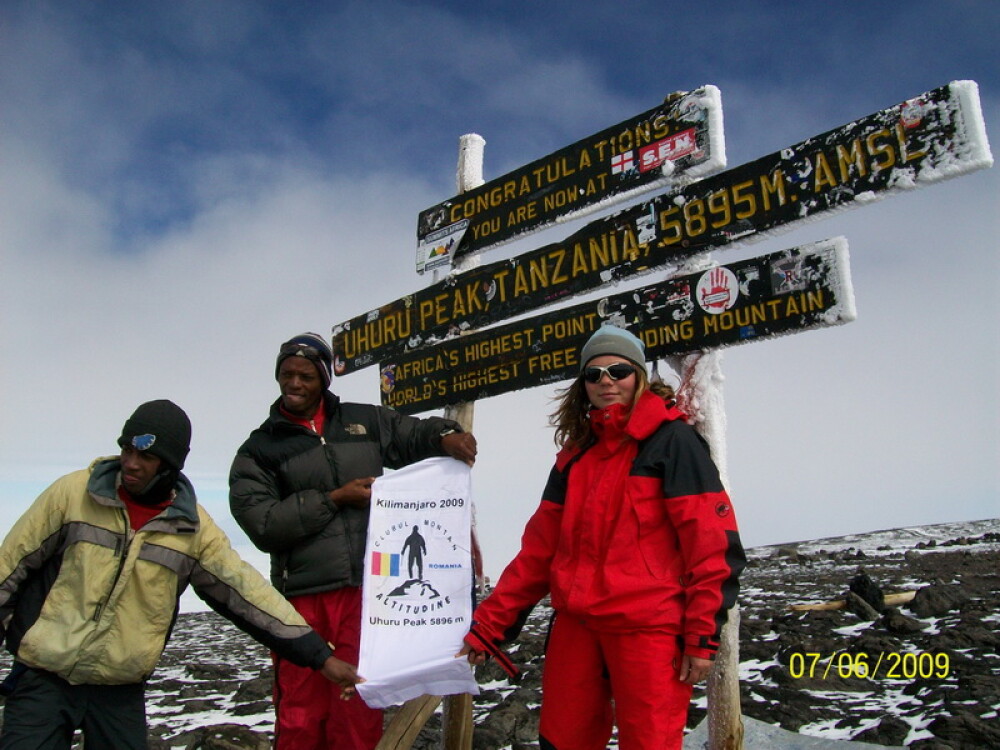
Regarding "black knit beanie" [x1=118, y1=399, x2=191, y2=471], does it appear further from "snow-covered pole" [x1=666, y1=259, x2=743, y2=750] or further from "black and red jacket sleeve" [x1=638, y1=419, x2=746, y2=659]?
"snow-covered pole" [x1=666, y1=259, x2=743, y2=750]

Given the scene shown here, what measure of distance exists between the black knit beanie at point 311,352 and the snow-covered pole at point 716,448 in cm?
187

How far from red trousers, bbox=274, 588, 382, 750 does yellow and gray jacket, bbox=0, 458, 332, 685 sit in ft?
2.33

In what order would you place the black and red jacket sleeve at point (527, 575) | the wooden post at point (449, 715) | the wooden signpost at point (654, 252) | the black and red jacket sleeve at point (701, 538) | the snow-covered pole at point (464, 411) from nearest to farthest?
the black and red jacket sleeve at point (701, 538), the black and red jacket sleeve at point (527, 575), the wooden signpost at point (654, 252), the wooden post at point (449, 715), the snow-covered pole at point (464, 411)

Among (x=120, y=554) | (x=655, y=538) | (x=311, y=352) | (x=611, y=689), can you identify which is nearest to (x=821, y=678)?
(x=611, y=689)

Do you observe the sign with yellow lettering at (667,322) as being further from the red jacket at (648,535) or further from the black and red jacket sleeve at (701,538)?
the black and red jacket sleeve at (701,538)

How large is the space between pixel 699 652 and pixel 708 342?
1.76 metres

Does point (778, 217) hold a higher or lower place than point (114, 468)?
higher

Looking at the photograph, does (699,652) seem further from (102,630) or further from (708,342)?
(102,630)

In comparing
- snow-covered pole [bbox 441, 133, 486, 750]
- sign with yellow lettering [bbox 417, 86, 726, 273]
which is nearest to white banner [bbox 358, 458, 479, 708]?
snow-covered pole [bbox 441, 133, 486, 750]

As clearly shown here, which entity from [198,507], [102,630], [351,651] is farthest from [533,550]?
[102,630]

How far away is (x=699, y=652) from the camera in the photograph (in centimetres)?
246

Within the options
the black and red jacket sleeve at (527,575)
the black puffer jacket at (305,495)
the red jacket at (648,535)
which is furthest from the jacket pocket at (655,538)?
the black puffer jacket at (305,495)

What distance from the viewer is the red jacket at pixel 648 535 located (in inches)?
98.3

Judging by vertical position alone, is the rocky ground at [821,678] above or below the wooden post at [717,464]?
below
